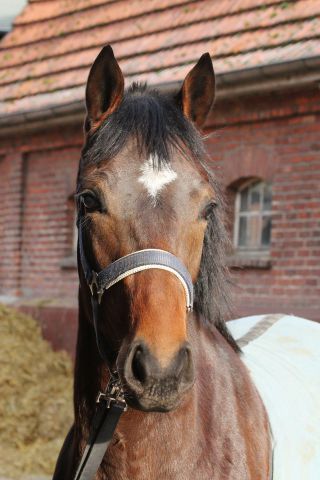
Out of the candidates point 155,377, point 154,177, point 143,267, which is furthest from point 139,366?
point 154,177

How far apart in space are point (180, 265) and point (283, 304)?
16.8 feet

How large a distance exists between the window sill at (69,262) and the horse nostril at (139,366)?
735cm

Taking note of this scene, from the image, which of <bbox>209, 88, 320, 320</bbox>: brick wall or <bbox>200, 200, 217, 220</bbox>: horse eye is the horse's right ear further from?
<bbox>209, 88, 320, 320</bbox>: brick wall

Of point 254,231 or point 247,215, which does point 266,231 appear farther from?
point 247,215

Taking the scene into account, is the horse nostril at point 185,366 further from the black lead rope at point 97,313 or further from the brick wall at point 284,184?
the brick wall at point 284,184

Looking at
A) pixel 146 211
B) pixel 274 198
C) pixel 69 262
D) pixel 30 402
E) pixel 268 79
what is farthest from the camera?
pixel 69 262

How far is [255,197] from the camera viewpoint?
8383 millimetres

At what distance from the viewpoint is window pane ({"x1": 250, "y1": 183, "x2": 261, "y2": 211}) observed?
835 centimetres

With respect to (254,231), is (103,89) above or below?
above

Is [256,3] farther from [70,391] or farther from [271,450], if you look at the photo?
[271,450]

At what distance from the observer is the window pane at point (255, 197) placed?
835 cm

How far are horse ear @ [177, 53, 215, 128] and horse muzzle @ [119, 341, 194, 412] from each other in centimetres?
101

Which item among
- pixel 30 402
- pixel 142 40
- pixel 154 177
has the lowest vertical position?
pixel 30 402

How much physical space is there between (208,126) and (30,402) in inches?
126
